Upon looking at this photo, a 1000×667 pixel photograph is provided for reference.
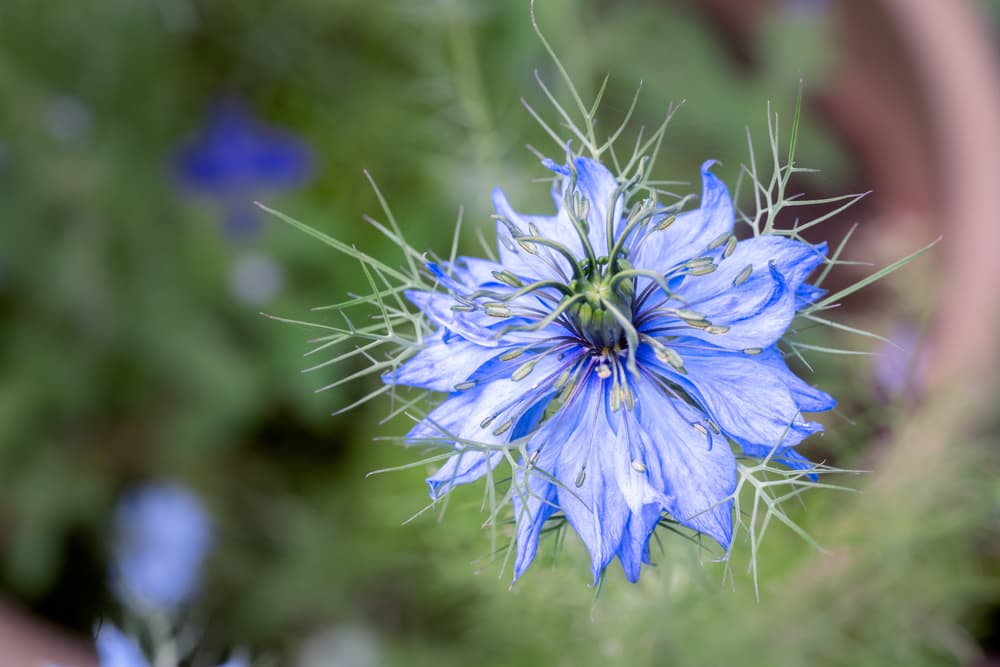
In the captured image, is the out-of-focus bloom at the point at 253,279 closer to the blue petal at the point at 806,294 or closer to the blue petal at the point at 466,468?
the blue petal at the point at 466,468

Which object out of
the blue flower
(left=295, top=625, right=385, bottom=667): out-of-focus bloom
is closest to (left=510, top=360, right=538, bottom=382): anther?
the blue flower

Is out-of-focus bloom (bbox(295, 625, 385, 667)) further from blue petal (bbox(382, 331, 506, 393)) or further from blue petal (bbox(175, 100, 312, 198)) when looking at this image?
blue petal (bbox(382, 331, 506, 393))

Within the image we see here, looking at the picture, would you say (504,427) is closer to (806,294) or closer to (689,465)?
(689,465)

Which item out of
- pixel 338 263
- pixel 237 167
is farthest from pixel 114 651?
pixel 237 167

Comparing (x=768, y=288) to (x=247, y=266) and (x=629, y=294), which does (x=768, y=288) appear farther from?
(x=247, y=266)

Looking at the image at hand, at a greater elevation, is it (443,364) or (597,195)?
(597,195)

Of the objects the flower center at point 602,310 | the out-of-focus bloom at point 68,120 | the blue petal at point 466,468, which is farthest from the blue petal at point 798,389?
the out-of-focus bloom at point 68,120
